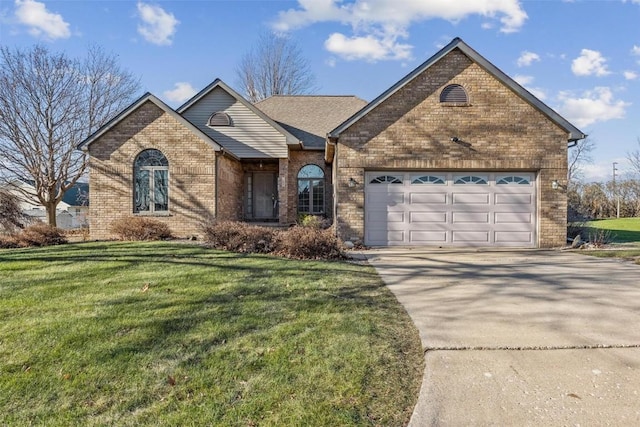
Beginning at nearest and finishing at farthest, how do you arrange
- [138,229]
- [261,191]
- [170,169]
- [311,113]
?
1. [138,229]
2. [170,169]
3. [261,191]
4. [311,113]

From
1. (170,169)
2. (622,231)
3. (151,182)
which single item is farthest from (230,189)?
(622,231)

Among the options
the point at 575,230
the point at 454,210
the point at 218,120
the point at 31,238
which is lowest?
the point at 31,238

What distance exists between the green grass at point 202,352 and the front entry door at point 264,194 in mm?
12784

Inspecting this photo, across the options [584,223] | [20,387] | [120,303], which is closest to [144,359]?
[20,387]

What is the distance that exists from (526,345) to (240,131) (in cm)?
1508

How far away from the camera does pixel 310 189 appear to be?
17.9 m

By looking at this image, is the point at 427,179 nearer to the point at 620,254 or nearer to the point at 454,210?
the point at 454,210

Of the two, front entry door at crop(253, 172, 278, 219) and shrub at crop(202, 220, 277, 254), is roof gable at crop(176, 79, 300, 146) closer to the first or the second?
front entry door at crop(253, 172, 278, 219)

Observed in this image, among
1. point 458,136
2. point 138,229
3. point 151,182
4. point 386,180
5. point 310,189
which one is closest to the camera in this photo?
point 458,136

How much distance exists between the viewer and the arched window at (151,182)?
46.2ft

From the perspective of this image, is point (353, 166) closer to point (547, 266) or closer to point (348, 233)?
point (348, 233)

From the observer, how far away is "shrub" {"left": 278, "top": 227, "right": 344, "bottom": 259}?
902cm

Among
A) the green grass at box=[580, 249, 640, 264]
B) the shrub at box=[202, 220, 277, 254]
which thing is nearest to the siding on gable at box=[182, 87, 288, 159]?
the shrub at box=[202, 220, 277, 254]

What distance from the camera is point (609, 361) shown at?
138 inches
